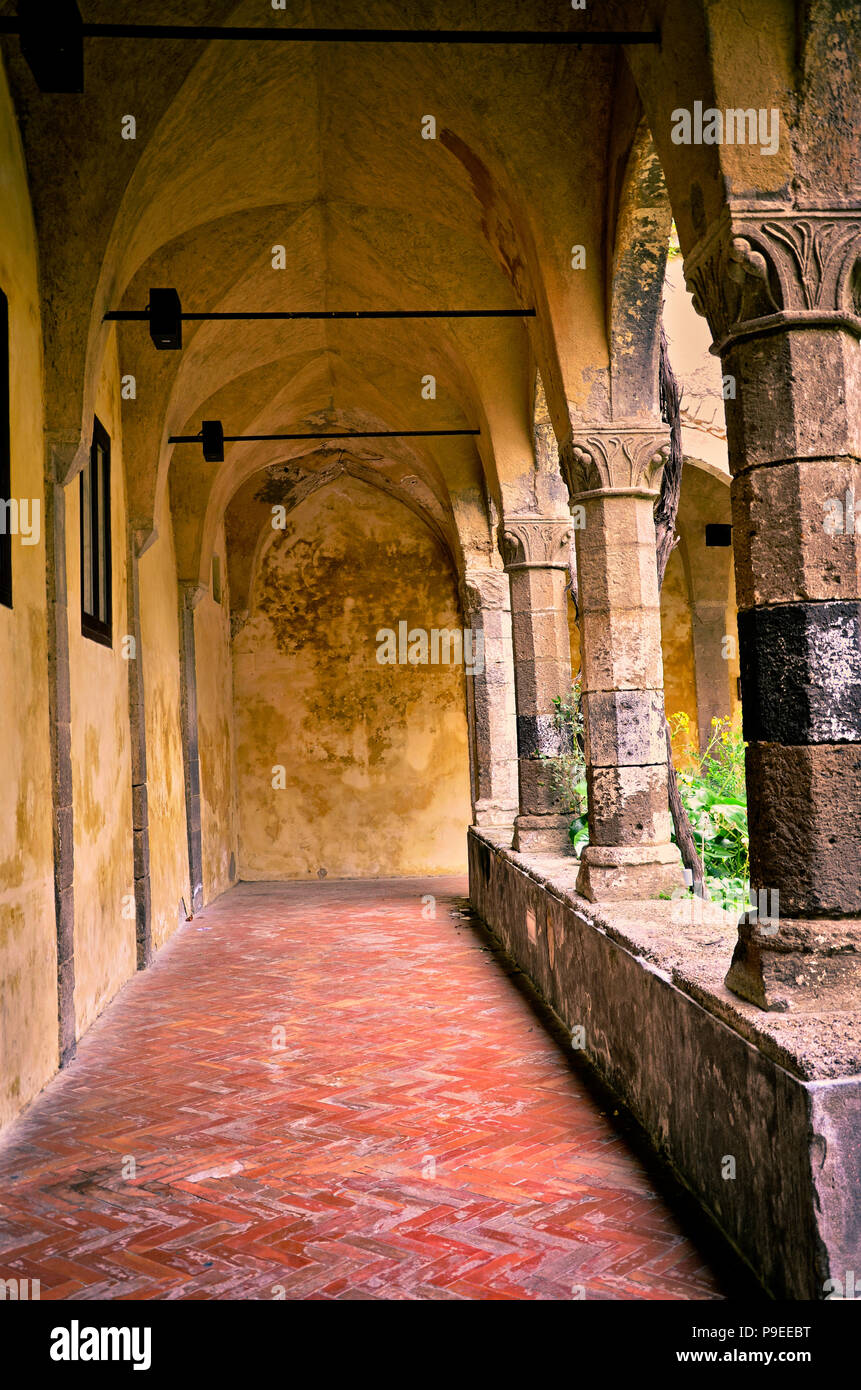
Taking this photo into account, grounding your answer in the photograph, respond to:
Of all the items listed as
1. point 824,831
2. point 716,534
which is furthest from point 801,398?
point 716,534

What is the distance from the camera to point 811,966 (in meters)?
→ 2.93

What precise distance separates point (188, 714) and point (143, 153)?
641cm

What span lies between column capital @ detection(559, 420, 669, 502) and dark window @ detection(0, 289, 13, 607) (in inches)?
104

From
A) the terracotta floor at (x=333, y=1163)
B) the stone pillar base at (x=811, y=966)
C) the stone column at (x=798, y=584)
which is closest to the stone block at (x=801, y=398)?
the stone column at (x=798, y=584)

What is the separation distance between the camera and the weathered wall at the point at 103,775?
6.38m

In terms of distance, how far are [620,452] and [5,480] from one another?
9.39 ft

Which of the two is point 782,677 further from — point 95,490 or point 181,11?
point 95,490

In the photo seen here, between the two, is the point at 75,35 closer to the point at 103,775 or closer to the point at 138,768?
the point at 103,775

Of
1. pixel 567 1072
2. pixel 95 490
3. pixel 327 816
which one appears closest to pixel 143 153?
pixel 95 490

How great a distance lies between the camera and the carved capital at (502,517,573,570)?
8328 mm

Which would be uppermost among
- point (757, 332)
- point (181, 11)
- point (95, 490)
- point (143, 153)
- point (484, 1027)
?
point (181, 11)

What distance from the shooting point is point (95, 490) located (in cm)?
740

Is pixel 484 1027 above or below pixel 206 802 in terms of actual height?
below

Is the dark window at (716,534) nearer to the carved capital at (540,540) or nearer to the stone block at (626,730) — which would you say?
the carved capital at (540,540)
